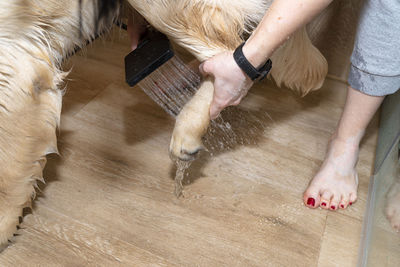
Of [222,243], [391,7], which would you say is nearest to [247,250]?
[222,243]

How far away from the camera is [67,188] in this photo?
927 mm

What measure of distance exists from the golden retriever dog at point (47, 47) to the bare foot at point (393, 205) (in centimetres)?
40

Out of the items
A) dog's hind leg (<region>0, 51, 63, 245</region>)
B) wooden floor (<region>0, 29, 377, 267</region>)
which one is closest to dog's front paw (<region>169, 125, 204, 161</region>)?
wooden floor (<region>0, 29, 377, 267</region>)

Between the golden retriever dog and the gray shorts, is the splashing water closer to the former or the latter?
the golden retriever dog

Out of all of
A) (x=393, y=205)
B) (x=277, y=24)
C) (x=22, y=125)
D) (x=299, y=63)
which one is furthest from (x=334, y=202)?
(x=22, y=125)

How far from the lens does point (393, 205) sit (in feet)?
2.69

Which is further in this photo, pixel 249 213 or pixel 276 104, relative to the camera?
pixel 276 104

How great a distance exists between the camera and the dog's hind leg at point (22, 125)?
65 centimetres

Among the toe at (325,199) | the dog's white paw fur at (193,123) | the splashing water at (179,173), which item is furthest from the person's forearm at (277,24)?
the toe at (325,199)

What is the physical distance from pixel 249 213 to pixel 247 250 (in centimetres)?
9

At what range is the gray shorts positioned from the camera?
0.75m

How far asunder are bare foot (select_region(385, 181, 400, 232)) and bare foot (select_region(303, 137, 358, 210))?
115 mm

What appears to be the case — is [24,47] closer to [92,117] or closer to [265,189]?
[92,117]

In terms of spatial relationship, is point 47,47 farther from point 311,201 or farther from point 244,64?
point 311,201
